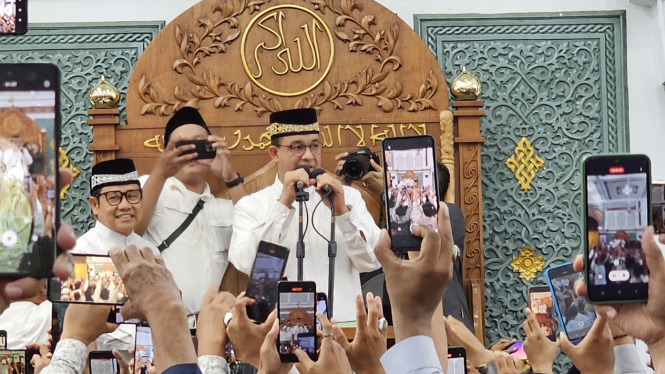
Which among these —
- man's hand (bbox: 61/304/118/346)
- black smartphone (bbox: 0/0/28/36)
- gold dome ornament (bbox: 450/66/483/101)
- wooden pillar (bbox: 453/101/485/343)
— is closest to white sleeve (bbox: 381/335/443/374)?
man's hand (bbox: 61/304/118/346)

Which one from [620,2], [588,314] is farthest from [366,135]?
[588,314]

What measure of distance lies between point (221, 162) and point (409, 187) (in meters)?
2.26

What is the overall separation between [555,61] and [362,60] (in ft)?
3.26

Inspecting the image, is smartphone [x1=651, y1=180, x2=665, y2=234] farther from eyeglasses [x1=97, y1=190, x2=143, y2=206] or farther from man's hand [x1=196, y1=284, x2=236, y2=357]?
eyeglasses [x1=97, y1=190, x2=143, y2=206]

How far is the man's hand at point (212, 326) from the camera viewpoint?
216cm

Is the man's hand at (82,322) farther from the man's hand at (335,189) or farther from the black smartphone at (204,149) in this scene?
the black smartphone at (204,149)

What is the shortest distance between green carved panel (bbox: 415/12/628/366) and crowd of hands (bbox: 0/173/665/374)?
254cm

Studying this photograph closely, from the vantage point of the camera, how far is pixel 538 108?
489cm

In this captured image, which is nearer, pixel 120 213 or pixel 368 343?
pixel 368 343

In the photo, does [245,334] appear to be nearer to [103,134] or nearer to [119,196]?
[119,196]

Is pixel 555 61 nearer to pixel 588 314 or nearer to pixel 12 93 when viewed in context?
pixel 588 314

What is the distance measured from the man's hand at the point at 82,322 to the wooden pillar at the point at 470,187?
8.08 feet

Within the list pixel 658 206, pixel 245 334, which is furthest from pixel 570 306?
pixel 245 334

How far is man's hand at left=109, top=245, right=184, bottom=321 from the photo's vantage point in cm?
161
